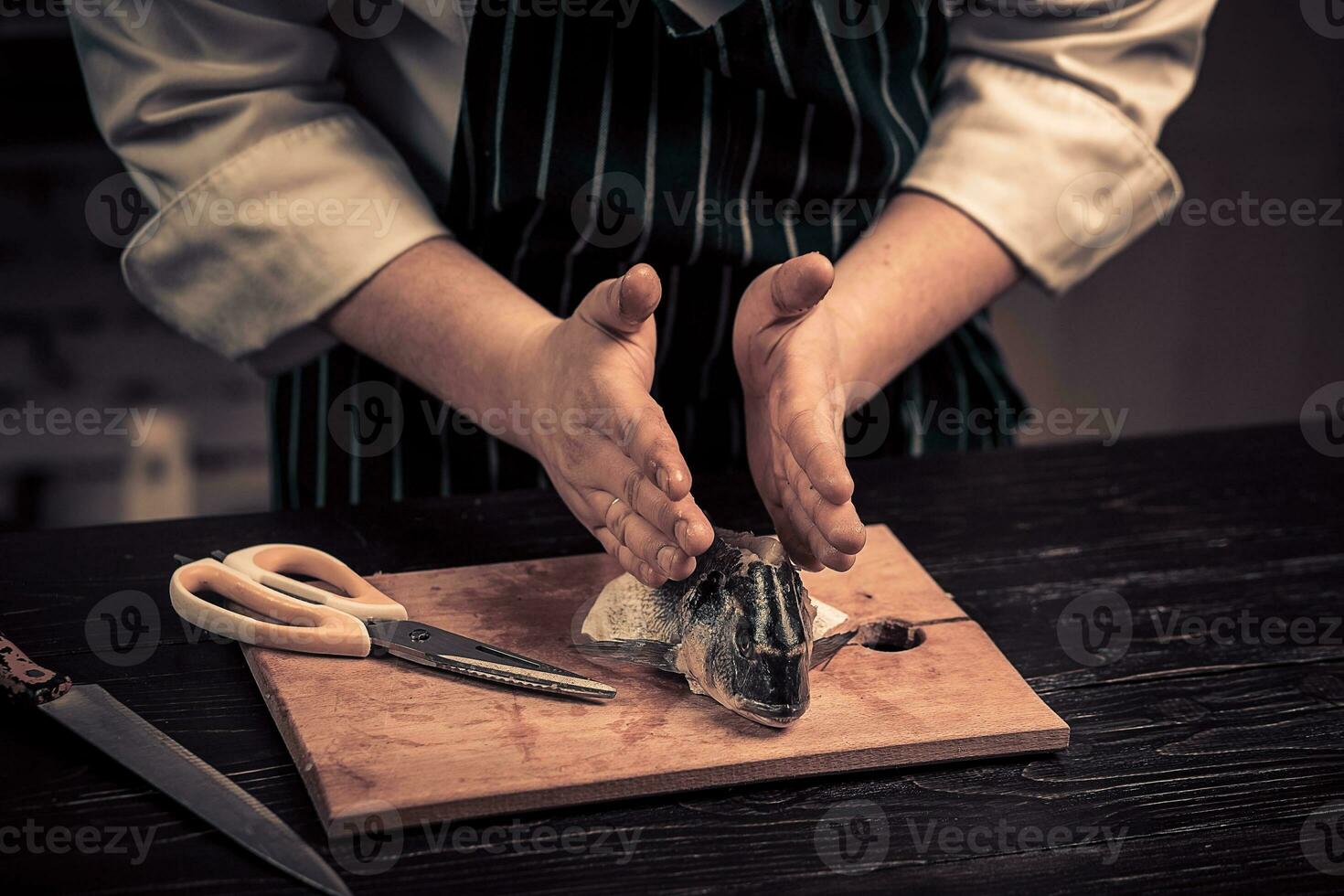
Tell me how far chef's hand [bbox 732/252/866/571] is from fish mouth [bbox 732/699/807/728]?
11 cm

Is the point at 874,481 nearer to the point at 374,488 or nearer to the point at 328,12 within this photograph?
the point at 374,488

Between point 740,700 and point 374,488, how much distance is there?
648 mm

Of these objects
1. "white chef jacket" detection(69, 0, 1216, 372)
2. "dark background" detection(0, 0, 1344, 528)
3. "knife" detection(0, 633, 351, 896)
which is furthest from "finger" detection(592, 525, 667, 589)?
"dark background" detection(0, 0, 1344, 528)

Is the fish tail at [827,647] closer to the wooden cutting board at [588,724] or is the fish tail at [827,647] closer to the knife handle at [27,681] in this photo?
the wooden cutting board at [588,724]

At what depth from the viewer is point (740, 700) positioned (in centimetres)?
76

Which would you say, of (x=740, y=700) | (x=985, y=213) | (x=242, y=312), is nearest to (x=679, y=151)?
(x=985, y=213)

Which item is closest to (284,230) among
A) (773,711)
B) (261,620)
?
(261,620)

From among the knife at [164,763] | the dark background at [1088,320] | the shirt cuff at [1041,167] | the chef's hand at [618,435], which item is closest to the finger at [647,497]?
the chef's hand at [618,435]

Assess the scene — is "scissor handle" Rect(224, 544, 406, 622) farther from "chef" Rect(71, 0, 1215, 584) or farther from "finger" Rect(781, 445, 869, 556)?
"finger" Rect(781, 445, 869, 556)

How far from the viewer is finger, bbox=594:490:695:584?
0.81 meters

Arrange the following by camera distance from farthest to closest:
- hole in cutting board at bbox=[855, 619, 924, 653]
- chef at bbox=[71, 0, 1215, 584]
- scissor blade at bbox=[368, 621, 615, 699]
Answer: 1. chef at bbox=[71, 0, 1215, 584]
2. hole in cutting board at bbox=[855, 619, 924, 653]
3. scissor blade at bbox=[368, 621, 615, 699]

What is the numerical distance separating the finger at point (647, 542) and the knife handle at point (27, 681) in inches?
13.4

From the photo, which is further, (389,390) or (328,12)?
(389,390)

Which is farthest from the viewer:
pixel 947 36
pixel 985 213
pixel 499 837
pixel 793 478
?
pixel 947 36
